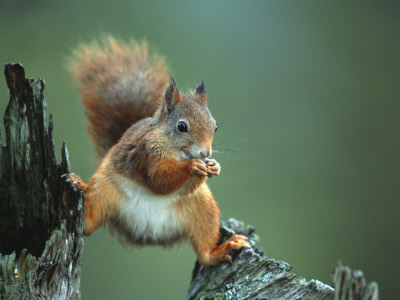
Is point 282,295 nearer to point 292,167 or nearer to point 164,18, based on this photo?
point 292,167

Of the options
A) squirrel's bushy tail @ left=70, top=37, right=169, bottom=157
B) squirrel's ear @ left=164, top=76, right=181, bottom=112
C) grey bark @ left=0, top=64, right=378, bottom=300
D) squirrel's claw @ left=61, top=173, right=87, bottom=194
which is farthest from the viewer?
squirrel's bushy tail @ left=70, top=37, right=169, bottom=157

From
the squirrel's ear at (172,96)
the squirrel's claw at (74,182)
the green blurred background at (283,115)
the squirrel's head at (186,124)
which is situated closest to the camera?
the squirrel's claw at (74,182)

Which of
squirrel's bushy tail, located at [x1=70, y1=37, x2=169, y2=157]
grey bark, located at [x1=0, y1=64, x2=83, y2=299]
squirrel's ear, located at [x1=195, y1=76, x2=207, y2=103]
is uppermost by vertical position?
squirrel's bushy tail, located at [x1=70, y1=37, x2=169, y2=157]

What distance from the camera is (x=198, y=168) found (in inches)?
60.6

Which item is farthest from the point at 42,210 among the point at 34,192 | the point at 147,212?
the point at 147,212

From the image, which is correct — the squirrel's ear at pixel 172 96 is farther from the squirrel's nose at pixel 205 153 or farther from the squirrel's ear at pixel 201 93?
the squirrel's nose at pixel 205 153

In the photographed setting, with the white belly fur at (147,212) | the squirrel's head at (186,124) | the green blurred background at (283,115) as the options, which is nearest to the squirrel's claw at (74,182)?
the white belly fur at (147,212)

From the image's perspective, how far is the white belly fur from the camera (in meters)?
1.73

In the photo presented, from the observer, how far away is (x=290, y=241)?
10.5 ft

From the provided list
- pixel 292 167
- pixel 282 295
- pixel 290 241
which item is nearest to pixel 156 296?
pixel 290 241

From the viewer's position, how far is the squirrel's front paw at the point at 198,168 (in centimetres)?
154

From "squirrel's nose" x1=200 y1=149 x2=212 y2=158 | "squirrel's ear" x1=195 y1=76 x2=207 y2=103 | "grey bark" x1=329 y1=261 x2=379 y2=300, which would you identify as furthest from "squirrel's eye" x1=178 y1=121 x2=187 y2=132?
"grey bark" x1=329 y1=261 x2=379 y2=300

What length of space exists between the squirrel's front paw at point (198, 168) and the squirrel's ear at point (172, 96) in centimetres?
26

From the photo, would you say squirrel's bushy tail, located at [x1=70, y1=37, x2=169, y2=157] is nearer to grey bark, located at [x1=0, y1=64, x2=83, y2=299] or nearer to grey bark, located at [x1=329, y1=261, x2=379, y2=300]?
grey bark, located at [x1=0, y1=64, x2=83, y2=299]
